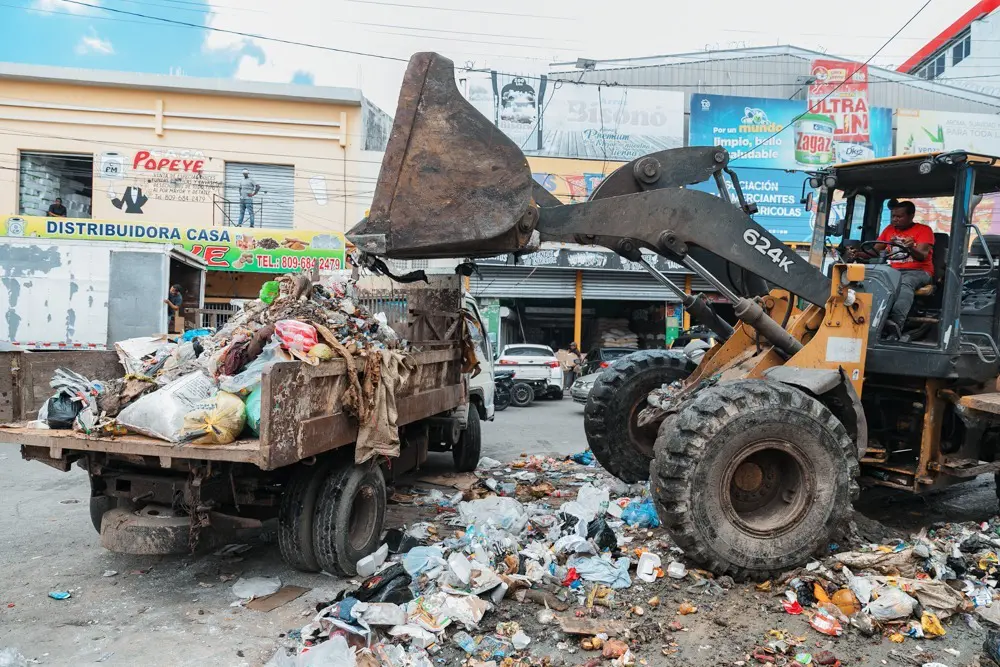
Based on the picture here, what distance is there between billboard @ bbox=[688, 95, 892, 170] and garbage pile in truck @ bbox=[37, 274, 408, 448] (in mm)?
20493

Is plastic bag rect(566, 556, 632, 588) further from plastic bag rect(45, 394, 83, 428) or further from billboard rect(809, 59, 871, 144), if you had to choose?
billboard rect(809, 59, 871, 144)

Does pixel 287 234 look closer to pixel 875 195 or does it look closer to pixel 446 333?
pixel 446 333

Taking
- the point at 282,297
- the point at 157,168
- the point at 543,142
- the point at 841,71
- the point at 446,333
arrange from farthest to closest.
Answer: the point at 841,71 < the point at 543,142 < the point at 157,168 < the point at 446,333 < the point at 282,297

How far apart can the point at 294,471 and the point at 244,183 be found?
18.1m

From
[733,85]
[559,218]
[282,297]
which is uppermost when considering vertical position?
[733,85]

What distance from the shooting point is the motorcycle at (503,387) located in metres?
15.8

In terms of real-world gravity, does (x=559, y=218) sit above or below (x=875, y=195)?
below

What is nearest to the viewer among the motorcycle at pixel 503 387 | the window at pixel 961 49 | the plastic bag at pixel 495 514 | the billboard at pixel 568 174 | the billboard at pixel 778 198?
the plastic bag at pixel 495 514

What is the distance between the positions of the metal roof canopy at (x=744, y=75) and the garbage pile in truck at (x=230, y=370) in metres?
22.2

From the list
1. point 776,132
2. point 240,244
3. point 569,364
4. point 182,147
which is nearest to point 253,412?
point 240,244

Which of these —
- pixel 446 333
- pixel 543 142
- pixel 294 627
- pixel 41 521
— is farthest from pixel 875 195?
pixel 543 142

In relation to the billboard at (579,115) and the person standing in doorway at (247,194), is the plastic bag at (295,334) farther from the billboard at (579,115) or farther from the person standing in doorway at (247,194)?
the billboard at (579,115)

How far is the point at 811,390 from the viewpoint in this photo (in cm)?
448

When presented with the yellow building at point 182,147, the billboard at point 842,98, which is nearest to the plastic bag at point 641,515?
the yellow building at point 182,147
